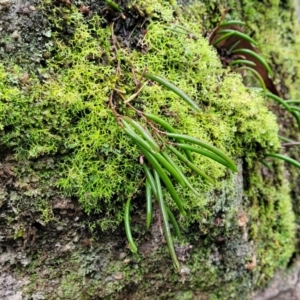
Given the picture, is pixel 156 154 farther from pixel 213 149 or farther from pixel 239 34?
pixel 239 34

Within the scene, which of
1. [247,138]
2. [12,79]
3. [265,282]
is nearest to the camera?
[12,79]

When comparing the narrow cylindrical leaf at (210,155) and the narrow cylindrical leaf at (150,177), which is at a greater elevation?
the narrow cylindrical leaf at (210,155)

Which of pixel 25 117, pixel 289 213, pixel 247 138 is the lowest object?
pixel 25 117

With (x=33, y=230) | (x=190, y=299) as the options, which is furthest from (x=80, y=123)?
(x=190, y=299)

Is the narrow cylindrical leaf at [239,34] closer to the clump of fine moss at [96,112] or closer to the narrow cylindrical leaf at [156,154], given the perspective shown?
the clump of fine moss at [96,112]

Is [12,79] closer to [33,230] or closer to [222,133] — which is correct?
[33,230]

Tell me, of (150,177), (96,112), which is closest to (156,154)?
(150,177)

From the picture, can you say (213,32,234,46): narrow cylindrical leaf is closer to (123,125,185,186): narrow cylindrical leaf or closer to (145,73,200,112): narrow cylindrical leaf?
(145,73,200,112): narrow cylindrical leaf

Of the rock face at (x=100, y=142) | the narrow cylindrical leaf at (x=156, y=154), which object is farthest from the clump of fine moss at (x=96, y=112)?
the narrow cylindrical leaf at (x=156, y=154)

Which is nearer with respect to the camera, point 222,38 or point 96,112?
point 96,112
